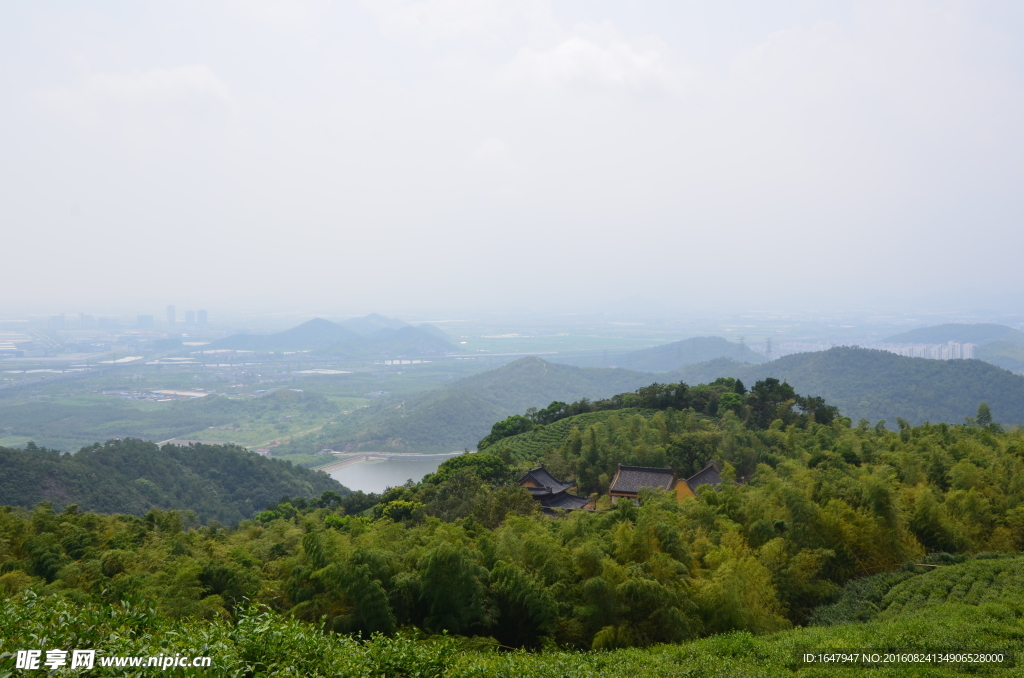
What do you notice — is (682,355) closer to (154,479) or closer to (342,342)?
(154,479)

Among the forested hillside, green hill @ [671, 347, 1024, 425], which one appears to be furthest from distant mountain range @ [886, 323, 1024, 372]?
the forested hillside

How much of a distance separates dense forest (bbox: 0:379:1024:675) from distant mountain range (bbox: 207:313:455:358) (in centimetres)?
10435

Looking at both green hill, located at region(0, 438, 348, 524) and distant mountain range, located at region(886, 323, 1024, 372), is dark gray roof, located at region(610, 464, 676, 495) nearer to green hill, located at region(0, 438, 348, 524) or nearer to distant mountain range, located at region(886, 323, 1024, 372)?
green hill, located at region(0, 438, 348, 524)

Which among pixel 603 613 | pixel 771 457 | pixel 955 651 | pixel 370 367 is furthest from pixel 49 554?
pixel 370 367

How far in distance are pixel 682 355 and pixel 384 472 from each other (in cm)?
5457

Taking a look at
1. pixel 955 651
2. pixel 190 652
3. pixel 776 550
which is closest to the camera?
pixel 190 652

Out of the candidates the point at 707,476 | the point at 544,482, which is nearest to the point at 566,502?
the point at 544,482

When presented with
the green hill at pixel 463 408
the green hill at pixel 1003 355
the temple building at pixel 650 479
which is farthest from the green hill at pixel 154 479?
the green hill at pixel 1003 355

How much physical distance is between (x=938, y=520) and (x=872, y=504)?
1379 mm

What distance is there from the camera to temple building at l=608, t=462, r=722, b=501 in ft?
Result: 59.0

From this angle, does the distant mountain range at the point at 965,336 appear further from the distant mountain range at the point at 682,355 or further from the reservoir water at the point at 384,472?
the reservoir water at the point at 384,472

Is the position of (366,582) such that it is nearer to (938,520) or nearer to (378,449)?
(938,520)

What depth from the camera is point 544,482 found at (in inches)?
773

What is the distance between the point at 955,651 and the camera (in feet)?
19.7
